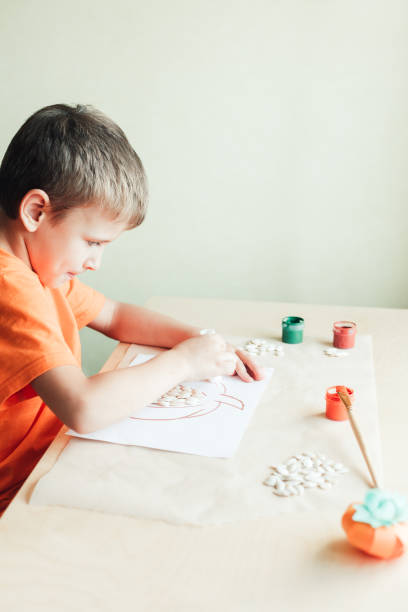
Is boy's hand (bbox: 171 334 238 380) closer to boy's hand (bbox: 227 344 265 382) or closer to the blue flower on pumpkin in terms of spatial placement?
boy's hand (bbox: 227 344 265 382)

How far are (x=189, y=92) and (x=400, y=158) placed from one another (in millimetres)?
640

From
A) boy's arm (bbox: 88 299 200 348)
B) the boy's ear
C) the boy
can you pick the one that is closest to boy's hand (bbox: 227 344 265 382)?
the boy

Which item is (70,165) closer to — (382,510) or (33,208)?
(33,208)

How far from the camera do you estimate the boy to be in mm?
818

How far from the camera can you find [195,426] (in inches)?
33.6

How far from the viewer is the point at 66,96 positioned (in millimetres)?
1911

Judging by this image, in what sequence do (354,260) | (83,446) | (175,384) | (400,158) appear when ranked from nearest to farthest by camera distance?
(83,446) → (175,384) → (400,158) → (354,260)

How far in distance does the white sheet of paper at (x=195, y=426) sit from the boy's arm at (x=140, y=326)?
8.0 inches

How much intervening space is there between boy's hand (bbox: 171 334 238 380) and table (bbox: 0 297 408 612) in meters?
0.32

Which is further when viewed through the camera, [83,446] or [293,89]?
[293,89]

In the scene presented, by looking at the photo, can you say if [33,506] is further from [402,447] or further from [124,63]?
[124,63]

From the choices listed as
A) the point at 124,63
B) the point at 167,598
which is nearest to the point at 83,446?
the point at 167,598

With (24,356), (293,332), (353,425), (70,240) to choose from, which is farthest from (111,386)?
(293,332)

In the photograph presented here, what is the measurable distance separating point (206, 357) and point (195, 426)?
0.16 meters
